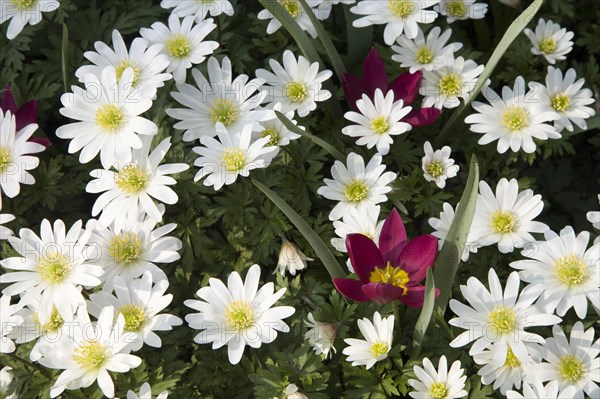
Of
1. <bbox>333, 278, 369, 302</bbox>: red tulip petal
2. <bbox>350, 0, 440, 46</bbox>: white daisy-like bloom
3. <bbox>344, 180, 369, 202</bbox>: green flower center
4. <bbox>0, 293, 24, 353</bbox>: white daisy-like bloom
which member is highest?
<bbox>350, 0, 440, 46</bbox>: white daisy-like bloom

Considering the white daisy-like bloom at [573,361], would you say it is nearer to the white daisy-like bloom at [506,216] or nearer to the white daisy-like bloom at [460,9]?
the white daisy-like bloom at [506,216]

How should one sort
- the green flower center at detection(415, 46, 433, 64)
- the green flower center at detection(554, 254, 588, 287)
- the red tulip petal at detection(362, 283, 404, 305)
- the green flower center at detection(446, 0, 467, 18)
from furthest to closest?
the green flower center at detection(446, 0, 467, 18) → the green flower center at detection(415, 46, 433, 64) → the green flower center at detection(554, 254, 588, 287) → the red tulip petal at detection(362, 283, 404, 305)

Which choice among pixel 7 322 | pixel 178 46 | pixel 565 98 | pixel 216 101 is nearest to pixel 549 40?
pixel 565 98

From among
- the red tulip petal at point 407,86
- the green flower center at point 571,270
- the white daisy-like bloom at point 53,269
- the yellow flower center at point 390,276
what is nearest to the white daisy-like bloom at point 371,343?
the yellow flower center at point 390,276

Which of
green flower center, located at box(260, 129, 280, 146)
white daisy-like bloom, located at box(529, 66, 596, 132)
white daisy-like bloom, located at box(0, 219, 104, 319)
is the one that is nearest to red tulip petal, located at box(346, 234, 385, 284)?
green flower center, located at box(260, 129, 280, 146)

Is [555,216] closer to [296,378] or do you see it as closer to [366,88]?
[366,88]

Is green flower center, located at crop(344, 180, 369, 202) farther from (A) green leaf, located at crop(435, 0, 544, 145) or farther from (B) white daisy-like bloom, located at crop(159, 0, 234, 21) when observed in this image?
(B) white daisy-like bloom, located at crop(159, 0, 234, 21)

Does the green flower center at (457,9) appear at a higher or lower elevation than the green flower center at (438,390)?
higher
